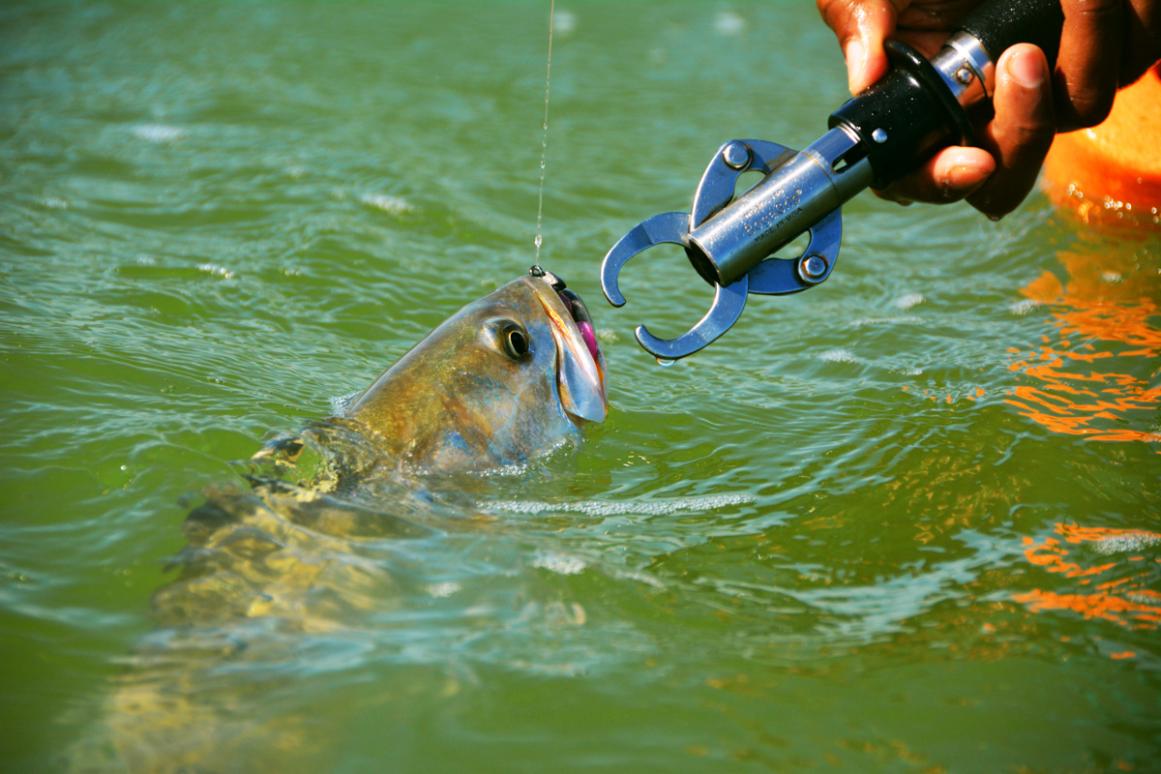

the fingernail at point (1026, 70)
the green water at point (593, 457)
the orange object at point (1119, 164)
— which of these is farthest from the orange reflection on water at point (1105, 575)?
the orange object at point (1119, 164)

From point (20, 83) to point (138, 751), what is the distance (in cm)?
721

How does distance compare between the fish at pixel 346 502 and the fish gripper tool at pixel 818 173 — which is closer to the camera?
the fish at pixel 346 502

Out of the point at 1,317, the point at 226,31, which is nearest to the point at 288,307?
the point at 1,317

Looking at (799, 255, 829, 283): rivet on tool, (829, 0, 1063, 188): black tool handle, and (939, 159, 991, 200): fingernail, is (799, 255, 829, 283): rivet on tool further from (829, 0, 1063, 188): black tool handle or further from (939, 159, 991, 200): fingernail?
(939, 159, 991, 200): fingernail

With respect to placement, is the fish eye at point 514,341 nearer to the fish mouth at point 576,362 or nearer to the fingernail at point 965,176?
the fish mouth at point 576,362

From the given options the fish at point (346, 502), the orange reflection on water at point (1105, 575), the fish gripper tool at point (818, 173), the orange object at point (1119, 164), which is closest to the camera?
the fish at point (346, 502)

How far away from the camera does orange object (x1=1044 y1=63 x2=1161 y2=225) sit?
611 centimetres

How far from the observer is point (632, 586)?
3.38 metres

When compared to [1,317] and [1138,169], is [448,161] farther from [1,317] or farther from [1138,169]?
[1138,169]

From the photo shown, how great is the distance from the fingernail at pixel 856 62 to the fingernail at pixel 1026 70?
429 millimetres

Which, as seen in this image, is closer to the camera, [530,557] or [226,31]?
[530,557]

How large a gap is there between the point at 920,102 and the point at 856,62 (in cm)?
41

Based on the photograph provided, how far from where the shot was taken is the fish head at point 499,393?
353cm

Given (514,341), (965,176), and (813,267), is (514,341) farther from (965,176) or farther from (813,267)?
(965,176)
